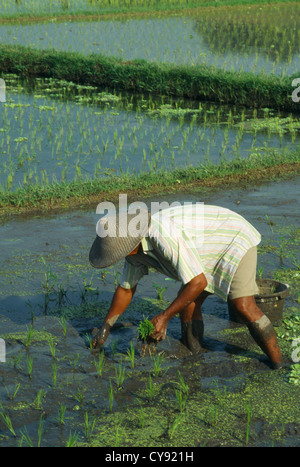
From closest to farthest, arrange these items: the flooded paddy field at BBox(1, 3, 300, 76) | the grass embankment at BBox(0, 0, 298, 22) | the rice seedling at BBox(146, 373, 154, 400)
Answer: the rice seedling at BBox(146, 373, 154, 400) < the flooded paddy field at BBox(1, 3, 300, 76) < the grass embankment at BBox(0, 0, 298, 22)

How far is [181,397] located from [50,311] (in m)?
1.33

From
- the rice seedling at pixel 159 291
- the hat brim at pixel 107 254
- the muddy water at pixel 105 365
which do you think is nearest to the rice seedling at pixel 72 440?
the muddy water at pixel 105 365

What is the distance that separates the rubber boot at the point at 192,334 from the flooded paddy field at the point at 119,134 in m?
2.98

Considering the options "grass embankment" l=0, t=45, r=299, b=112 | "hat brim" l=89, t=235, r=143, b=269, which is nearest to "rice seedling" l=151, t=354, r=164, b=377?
"hat brim" l=89, t=235, r=143, b=269

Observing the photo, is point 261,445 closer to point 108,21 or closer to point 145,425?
point 145,425

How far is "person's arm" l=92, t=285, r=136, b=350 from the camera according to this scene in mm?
3467

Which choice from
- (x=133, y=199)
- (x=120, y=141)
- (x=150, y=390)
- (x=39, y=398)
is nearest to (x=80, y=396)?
(x=39, y=398)

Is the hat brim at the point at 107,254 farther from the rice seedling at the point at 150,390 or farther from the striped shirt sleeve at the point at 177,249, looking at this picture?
the rice seedling at the point at 150,390

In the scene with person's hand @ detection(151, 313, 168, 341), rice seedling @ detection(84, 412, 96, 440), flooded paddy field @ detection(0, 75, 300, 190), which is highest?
person's hand @ detection(151, 313, 168, 341)

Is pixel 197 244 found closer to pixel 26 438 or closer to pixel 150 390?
pixel 150 390

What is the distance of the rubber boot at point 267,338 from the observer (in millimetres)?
3340

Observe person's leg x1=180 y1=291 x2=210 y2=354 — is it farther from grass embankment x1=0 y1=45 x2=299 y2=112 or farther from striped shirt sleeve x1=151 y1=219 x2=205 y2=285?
grass embankment x1=0 y1=45 x2=299 y2=112

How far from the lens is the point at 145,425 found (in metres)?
3.00

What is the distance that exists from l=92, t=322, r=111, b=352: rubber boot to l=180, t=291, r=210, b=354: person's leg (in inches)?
15.6
